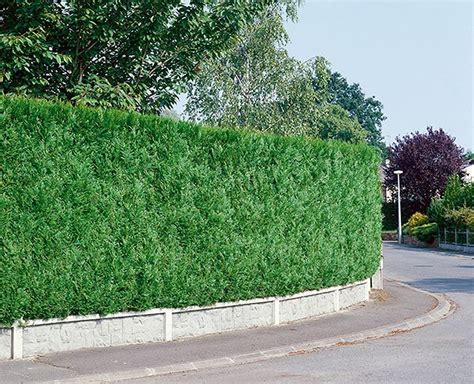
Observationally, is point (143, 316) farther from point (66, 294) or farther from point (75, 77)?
point (75, 77)

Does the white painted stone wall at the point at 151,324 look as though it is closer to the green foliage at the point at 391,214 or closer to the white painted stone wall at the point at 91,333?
the white painted stone wall at the point at 91,333

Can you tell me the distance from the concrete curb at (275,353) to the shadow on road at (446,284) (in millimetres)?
5245

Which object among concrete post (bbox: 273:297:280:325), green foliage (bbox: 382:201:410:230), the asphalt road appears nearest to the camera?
the asphalt road

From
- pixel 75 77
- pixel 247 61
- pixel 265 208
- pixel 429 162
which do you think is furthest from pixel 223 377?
pixel 429 162

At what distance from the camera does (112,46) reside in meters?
15.6

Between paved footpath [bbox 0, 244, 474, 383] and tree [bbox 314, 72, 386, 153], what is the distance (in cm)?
8783

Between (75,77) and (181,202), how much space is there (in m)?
4.46

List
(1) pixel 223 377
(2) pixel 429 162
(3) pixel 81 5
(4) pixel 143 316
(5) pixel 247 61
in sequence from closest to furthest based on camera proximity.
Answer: (1) pixel 223 377 < (4) pixel 143 316 < (3) pixel 81 5 < (5) pixel 247 61 < (2) pixel 429 162

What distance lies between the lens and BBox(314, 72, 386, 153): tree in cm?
10144

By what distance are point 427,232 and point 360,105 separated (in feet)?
191

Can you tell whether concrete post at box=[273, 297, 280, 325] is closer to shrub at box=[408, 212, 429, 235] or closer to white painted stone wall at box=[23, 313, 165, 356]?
white painted stone wall at box=[23, 313, 165, 356]

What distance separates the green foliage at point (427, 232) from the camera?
45.6m

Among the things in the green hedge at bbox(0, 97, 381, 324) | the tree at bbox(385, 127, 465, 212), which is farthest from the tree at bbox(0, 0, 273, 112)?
the tree at bbox(385, 127, 465, 212)

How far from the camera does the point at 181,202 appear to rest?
12.1 m
